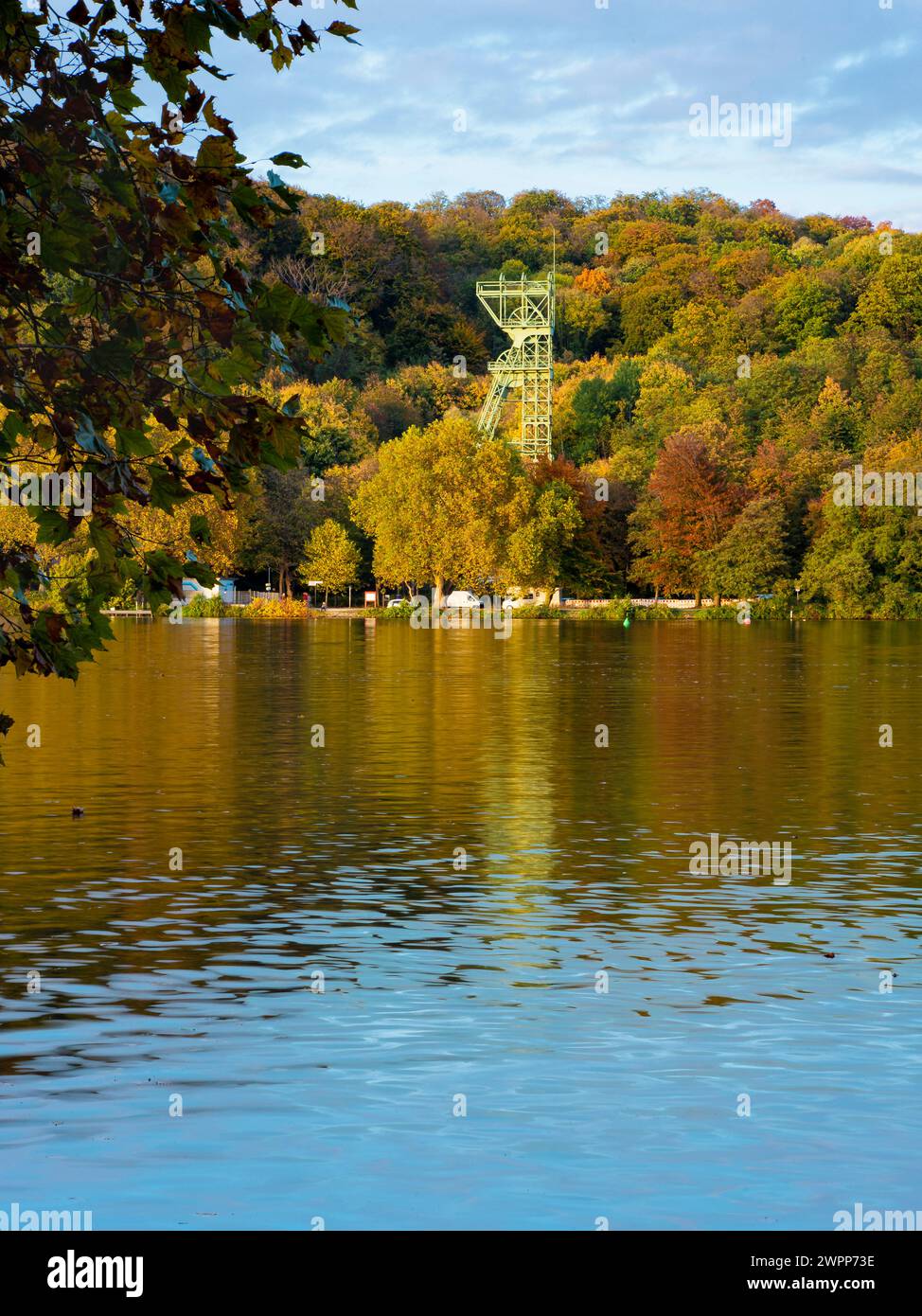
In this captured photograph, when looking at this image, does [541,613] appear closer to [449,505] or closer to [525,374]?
[449,505]

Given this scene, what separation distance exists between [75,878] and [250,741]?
621 inches

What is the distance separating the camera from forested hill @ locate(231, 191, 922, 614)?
400 ft

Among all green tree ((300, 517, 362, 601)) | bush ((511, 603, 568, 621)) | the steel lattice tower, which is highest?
the steel lattice tower

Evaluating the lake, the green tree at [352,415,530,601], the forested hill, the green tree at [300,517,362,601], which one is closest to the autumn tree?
the forested hill

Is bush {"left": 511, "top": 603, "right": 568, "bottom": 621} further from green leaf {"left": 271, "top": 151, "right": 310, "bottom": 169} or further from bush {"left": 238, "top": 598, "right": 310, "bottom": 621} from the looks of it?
green leaf {"left": 271, "top": 151, "right": 310, "bottom": 169}

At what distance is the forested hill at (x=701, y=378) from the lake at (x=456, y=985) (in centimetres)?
5316

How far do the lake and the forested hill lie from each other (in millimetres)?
53161

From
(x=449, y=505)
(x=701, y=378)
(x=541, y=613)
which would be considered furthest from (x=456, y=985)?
(x=701, y=378)

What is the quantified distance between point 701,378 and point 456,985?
13767 cm

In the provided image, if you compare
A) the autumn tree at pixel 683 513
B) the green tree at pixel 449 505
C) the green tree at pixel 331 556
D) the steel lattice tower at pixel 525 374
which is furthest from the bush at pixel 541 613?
the steel lattice tower at pixel 525 374

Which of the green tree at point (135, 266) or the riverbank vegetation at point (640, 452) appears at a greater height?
the riverbank vegetation at point (640, 452)

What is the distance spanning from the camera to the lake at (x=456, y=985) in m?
9.65

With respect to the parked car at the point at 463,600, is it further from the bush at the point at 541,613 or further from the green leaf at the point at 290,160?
the green leaf at the point at 290,160

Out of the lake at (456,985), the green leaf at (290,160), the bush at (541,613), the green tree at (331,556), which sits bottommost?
the lake at (456,985)
